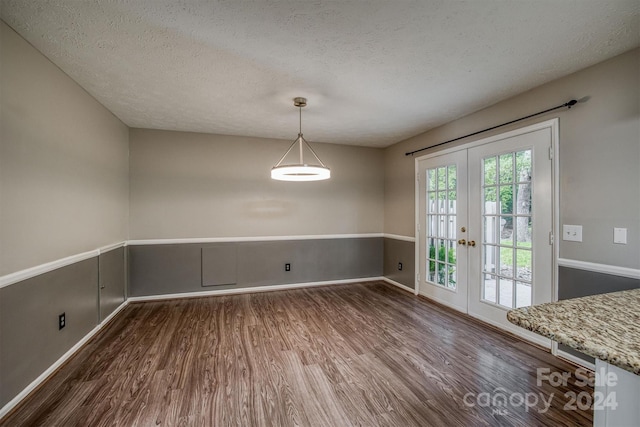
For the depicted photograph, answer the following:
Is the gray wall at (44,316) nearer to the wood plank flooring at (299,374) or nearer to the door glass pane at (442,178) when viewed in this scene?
the wood plank flooring at (299,374)

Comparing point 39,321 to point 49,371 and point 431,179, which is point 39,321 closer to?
point 49,371

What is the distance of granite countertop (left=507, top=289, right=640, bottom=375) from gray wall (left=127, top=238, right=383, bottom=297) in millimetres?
3668

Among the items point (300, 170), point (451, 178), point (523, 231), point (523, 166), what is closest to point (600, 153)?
point (523, 166)

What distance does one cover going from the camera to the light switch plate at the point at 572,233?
2.33 metres

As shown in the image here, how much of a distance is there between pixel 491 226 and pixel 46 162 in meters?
4.09

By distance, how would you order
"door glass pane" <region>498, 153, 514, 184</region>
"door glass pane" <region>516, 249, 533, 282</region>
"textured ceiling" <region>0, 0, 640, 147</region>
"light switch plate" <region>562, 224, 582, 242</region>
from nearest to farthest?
"textured ceiling" <region>0, 0, 640, 147</region> < "light switch plate" <region>562, 224, 582, 242</region> < "door glass pane" <region>516, 249, 533, 282</region> < "door glass pane" <region>498, 153, 514, 184</region>

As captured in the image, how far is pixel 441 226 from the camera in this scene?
3.81 meters

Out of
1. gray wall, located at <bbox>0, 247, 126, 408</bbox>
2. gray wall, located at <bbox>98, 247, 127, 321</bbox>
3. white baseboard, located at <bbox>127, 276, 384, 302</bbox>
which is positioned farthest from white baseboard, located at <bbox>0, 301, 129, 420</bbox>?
white baseboard, located at <bbox>127, 276, 384, 302</bbox>

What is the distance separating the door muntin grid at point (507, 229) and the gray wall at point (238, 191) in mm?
2160

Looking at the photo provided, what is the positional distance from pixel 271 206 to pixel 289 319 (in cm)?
187

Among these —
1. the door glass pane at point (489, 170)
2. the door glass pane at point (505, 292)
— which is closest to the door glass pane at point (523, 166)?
the door glass pane at point (489, 170)

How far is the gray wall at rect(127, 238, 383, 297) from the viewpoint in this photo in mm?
3963

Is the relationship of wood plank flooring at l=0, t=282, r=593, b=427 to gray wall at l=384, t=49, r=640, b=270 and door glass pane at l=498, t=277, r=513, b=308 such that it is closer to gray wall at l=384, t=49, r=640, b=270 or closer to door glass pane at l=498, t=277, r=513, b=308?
door glass pane at l=498, t=277, r=513, b=308

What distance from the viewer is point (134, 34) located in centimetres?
187
